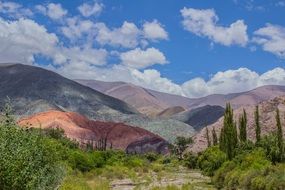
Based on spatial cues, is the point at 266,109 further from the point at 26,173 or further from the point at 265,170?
the point at 26,173

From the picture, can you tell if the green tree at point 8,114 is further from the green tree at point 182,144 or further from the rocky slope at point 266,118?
the green tree at point 182,144

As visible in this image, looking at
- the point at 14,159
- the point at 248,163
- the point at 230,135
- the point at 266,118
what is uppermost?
the point at 266,118

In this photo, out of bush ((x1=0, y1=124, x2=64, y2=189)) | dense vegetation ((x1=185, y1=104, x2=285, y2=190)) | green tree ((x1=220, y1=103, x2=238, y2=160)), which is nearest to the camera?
bush ((x1=0, y1=124, x2=64, y2=189))

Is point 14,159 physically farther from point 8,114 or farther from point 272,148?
point 272,148

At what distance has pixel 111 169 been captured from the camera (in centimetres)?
10550

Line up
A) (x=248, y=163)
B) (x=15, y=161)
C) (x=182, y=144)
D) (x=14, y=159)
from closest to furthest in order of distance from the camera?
(x=15, y=161)
(x=14, y=159)
(x=248, y=163)
(x=182, y=144)

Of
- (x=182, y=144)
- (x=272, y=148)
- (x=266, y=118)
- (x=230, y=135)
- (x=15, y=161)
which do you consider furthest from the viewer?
(x=182, y=144)

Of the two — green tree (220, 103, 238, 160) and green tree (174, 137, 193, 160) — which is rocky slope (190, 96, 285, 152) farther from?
green tree (220, 103, 238, 160)

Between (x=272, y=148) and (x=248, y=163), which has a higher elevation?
(x=272, y=148)

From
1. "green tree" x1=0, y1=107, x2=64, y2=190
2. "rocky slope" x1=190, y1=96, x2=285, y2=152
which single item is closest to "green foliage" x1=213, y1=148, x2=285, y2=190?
"green tree" x1=0, y1=107, x2=64, y2=190

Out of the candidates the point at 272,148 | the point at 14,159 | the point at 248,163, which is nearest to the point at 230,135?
the point at 272,148

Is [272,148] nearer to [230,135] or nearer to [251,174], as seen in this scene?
[230,135]

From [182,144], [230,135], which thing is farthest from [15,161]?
[182,144]

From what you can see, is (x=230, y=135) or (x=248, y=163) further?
(x=230, y=135)
